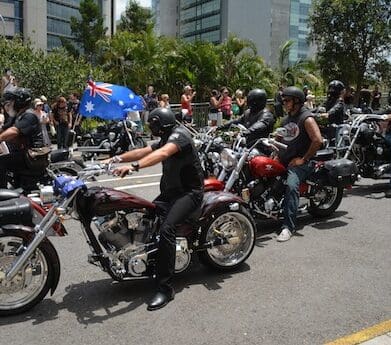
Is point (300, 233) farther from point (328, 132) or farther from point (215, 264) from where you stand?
point (328, 132)

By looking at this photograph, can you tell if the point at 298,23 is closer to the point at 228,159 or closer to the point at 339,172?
the point at 339,172

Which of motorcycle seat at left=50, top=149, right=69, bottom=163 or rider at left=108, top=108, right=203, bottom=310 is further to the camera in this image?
motorcycle seat at left=50, top=149, right=69, bottom=163

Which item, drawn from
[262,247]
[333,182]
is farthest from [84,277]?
[333,182]

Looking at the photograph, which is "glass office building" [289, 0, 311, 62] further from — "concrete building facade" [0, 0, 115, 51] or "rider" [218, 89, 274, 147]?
"rider" [218, 89, 274, 147]

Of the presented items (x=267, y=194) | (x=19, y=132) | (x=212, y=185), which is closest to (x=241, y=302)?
(x=212, y=185)

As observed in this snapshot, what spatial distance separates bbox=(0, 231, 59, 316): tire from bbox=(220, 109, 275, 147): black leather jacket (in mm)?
3328

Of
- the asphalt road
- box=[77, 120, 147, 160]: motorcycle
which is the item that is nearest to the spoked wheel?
the asphalt road

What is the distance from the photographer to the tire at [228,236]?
513 centimetres

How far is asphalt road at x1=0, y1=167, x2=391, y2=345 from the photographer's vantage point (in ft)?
13.2

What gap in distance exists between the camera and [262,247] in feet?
20.2

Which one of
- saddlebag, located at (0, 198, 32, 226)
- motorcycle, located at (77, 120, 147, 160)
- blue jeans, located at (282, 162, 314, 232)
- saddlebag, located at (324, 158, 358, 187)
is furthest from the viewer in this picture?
motorcycle, located at (77, 120, 147, 160)

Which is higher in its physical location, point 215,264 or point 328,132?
point 328,132

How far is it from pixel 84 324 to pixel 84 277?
3.46ft

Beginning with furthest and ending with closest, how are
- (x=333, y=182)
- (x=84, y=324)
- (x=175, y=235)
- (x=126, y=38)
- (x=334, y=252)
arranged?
(x=126, y=38), (x=333, y=182), (x=334, y=252), (x=175, y=235), (x=84, y=324)
